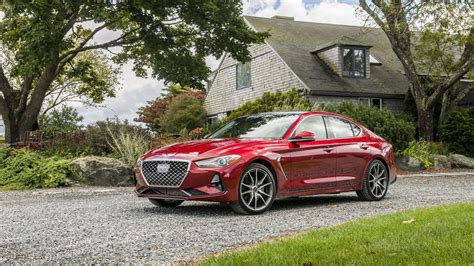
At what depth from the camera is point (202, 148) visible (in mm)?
8367

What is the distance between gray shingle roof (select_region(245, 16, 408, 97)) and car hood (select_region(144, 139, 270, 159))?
58.7 feet

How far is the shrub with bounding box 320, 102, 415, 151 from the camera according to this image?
19766 millimetres

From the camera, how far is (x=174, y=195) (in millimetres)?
8266

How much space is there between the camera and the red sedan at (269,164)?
26.4 feet

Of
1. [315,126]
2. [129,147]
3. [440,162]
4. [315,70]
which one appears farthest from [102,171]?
[315,70]

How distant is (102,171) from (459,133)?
16.9m

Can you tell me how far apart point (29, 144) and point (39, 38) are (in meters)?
3.35

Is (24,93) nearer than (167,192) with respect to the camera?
No

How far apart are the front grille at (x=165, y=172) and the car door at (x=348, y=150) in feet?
9.46

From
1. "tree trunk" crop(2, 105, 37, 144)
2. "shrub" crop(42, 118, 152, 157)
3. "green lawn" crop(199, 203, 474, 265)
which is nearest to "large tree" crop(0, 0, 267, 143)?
"tree trunk" crop(2, 105, 37, 144)

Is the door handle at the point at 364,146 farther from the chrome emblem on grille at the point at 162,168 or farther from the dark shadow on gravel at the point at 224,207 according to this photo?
the chrome emblem on grille at the point at 162,168

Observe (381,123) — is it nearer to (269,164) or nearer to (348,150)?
(348,150)

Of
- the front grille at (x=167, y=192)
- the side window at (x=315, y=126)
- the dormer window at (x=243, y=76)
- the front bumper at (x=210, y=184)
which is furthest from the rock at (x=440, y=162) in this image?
the front grille at (x=167, y=192)

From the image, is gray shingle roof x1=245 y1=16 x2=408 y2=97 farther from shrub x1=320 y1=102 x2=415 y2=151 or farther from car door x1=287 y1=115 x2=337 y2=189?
car door x1=287 y1=115 x2=337 y2=189
